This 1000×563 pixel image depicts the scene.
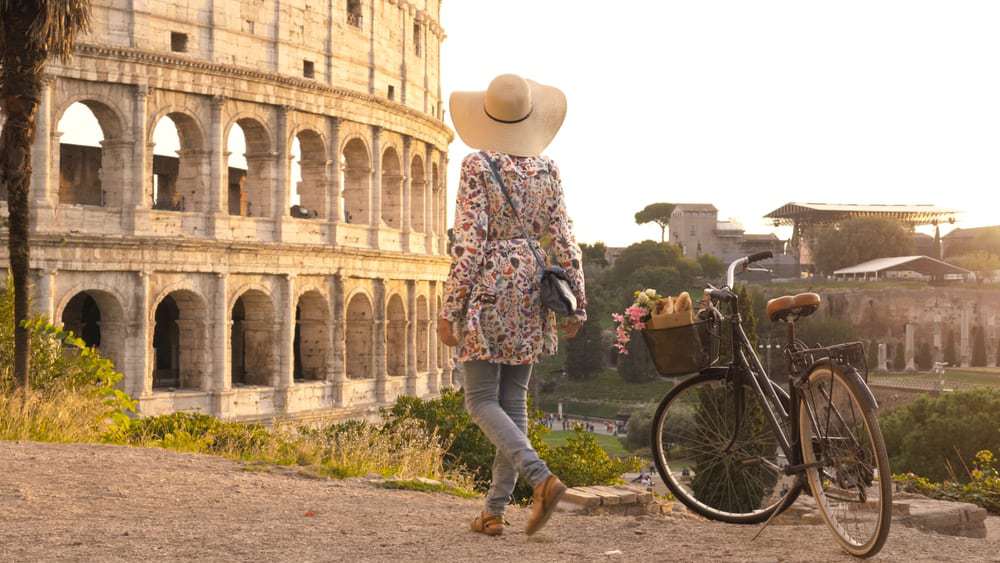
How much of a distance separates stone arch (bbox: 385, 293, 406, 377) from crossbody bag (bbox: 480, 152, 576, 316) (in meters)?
25.5

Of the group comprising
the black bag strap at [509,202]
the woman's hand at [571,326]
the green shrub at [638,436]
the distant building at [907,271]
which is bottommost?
the green shrub at [638,436]

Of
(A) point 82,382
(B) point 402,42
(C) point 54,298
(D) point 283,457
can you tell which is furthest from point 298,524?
(B) point 402,42

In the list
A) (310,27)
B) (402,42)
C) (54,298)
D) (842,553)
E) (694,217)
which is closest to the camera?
(842,553)

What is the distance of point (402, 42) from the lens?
31.8 metres

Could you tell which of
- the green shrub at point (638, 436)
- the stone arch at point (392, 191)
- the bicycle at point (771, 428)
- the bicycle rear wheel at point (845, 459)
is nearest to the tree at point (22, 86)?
the bicycle at point (771, 428)

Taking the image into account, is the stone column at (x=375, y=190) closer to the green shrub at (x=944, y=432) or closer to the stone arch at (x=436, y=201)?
the stone arch at (x=436, y=201)

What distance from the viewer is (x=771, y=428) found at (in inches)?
252

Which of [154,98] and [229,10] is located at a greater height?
[229,10]

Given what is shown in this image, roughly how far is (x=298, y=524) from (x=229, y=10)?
21.8 m

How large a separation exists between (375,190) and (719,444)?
80.2ft

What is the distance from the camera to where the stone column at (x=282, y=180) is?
27438 millimetres

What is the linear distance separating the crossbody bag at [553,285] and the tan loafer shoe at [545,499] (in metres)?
0.85

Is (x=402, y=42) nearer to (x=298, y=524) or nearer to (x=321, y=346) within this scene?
(x=321, y=346)

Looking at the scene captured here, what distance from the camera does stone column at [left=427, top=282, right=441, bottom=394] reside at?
→ 33125 mm
